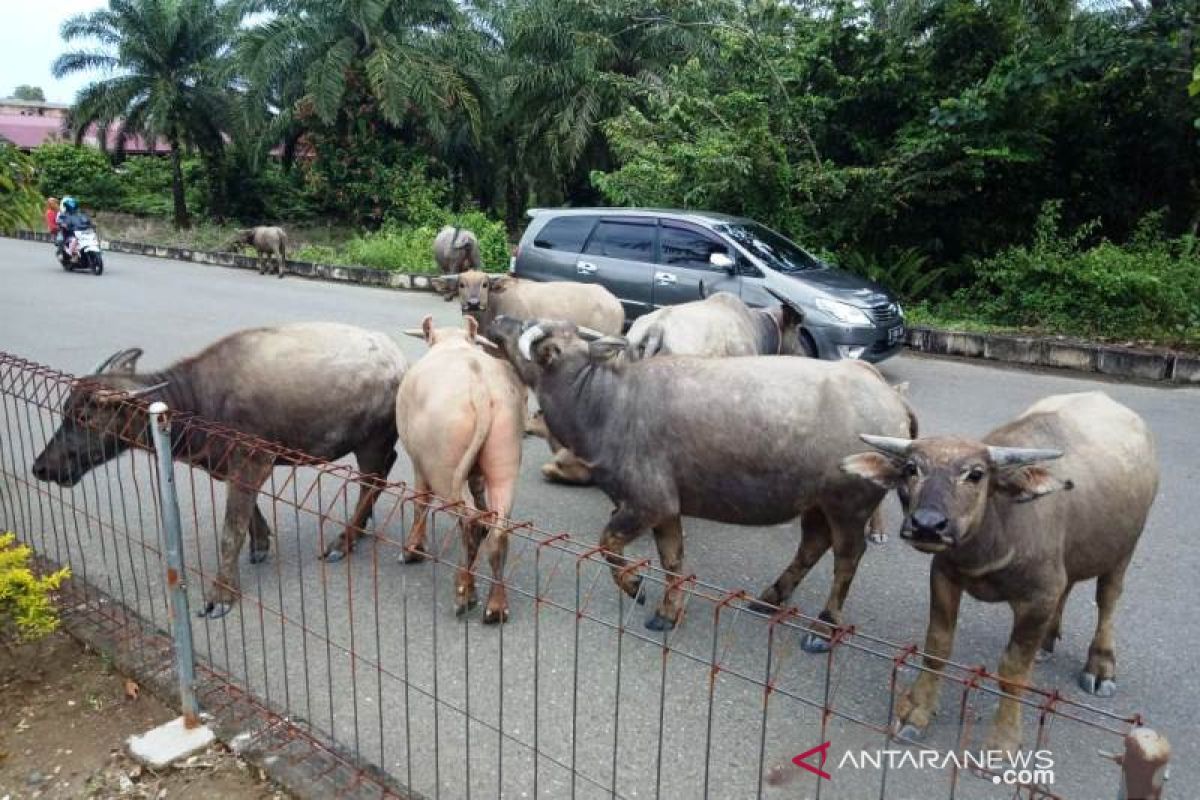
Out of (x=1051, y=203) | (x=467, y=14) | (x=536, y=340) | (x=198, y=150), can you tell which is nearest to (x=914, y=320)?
(x=1051, y=203)

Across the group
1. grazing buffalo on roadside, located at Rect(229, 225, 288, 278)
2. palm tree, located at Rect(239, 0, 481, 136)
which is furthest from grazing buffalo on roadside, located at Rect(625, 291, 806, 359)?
palm tree, located at Rect(239, 0, 481, 136)

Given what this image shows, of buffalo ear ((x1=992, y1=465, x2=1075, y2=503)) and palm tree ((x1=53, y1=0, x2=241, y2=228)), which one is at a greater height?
palm tree ((x1=53, y1=0, x2=241, y2=228))

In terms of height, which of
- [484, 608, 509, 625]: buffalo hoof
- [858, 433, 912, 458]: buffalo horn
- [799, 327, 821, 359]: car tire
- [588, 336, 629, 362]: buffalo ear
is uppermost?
[588, 336, 629, 362]: buffalo ear

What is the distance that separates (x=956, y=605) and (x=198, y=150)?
32.1 metres

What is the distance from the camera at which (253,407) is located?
522cm

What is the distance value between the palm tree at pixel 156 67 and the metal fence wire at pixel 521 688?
26.6m

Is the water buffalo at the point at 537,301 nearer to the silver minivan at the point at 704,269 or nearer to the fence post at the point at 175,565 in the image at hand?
the silver minivan at the point at 704,269

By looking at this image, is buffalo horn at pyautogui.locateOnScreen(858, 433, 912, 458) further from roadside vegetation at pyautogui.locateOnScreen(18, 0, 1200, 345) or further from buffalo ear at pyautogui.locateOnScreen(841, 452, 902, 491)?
roadside vegetation at pyautogui.locateOnScreen(18, 0, 1200, 345)

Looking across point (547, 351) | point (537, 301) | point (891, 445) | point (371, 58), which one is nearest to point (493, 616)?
point (547, 351)

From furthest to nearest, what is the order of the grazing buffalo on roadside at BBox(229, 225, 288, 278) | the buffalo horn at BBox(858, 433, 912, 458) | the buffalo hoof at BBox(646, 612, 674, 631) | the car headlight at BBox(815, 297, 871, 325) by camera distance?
the grazing buffalo on roadside at BBox(229, 225, 288, 278), the car headlight at BBox(815, 297, 871, 325), the buffalo hoof at BBox(646, 612, 674, 631), the buffalo horn at BBox(858, 433, 912, 458)

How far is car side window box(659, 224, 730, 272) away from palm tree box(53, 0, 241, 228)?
2183cm

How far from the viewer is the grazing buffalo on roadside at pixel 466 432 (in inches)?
187

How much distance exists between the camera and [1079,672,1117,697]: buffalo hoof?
13.6ft

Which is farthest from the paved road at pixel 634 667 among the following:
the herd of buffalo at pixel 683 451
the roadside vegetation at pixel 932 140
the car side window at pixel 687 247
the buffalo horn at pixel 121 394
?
the roadside vegetation at pixel 932 140
